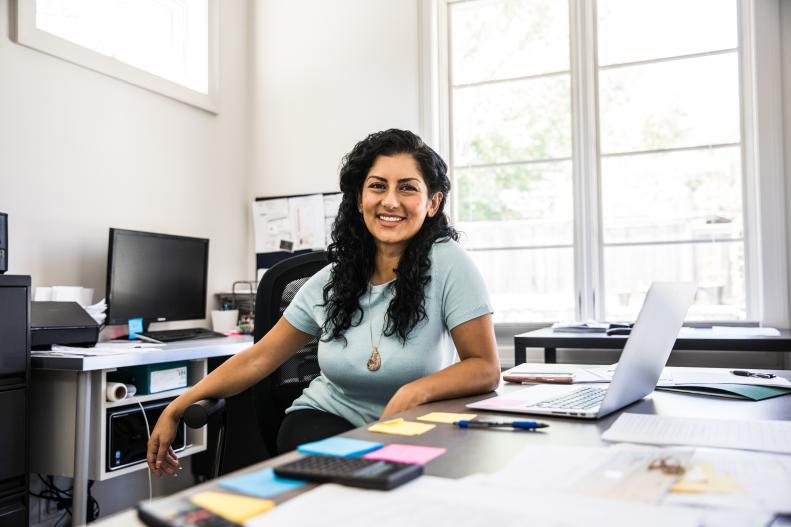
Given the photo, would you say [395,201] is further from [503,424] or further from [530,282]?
[530,282]

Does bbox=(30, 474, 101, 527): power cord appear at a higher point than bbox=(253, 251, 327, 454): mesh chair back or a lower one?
lower

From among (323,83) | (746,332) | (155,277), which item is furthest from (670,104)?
(155,277)

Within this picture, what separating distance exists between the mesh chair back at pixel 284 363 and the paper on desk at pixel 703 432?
910 millimetres

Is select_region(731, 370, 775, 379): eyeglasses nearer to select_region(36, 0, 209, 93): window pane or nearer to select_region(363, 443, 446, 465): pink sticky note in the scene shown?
select_region(363, 443, 446, 465): pink sticky note

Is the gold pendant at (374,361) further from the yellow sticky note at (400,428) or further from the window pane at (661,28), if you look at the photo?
the window pane at (661,28)

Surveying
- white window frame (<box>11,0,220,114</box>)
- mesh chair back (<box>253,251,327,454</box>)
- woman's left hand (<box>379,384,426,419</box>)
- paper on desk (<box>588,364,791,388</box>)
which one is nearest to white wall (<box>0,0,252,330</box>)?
white window frame (<box>11,0,220,114</box>)

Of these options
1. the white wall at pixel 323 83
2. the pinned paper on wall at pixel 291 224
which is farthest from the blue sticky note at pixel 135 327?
the white wall at pixel 323 83

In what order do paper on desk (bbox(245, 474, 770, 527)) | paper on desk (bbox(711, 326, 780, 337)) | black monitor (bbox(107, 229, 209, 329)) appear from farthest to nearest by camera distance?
black monitor (bbox(107, 229, 209, 329)) → paper on desk (bbox(711, 326, 780, 337)) → paper on desk (bbox(245, 474, 770, 527))

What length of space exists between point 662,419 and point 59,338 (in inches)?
82.1

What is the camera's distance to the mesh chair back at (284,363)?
165 centimetres

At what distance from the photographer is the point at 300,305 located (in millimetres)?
1578

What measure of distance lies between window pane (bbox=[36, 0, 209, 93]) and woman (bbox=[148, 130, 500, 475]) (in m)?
1.93

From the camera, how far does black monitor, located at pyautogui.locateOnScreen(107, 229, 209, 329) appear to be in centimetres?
278

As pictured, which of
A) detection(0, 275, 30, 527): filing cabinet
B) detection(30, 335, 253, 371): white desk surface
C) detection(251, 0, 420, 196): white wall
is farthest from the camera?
detection(251, 0, 420, 196): white wall
